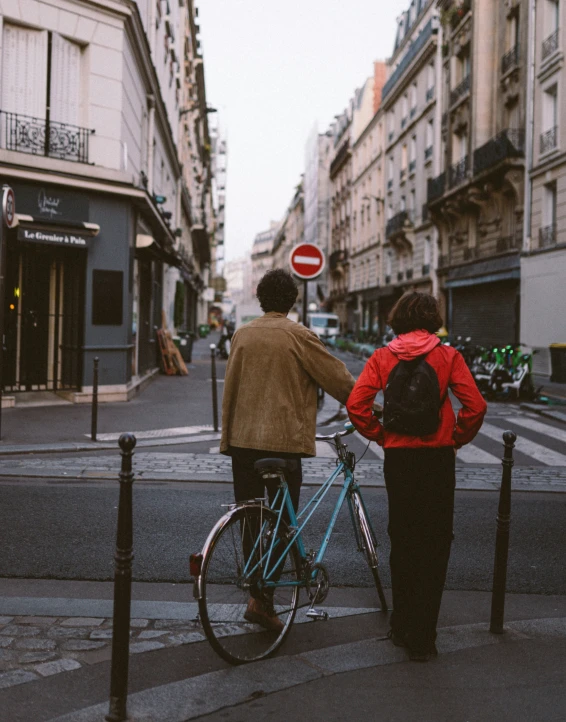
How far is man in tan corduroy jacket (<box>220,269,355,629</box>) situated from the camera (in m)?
3.85

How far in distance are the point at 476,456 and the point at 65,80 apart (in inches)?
390

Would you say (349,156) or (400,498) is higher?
(349,156)

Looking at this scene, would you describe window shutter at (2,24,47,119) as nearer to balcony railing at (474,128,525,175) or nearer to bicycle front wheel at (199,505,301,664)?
bicycle front wheel at (199,505,301,664)

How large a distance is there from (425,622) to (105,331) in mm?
12025

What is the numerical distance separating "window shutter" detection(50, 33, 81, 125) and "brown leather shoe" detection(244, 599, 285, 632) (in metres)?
12.3

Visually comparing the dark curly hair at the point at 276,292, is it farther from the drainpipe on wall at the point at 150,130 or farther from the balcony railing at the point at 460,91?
the balcony railing at the point at 460,91

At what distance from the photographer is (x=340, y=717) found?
10.1ft

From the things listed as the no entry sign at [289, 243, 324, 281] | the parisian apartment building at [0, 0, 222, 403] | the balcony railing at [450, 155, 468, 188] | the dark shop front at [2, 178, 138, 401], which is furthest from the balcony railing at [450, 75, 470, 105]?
the no entry sign at [289, 243, 324, 281]

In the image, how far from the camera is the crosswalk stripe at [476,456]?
9523mm

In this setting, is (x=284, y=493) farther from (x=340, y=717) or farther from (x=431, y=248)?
(x=431, y=248)

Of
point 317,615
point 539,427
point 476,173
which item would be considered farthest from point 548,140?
point 317,615

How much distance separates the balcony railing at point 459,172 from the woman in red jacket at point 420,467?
29549 mm

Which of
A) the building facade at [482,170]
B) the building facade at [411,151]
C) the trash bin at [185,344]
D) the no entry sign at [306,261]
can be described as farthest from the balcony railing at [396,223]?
the no entry sign at [306,261]

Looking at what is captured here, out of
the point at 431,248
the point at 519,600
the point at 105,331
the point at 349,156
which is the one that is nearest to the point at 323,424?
the point at 105,331
